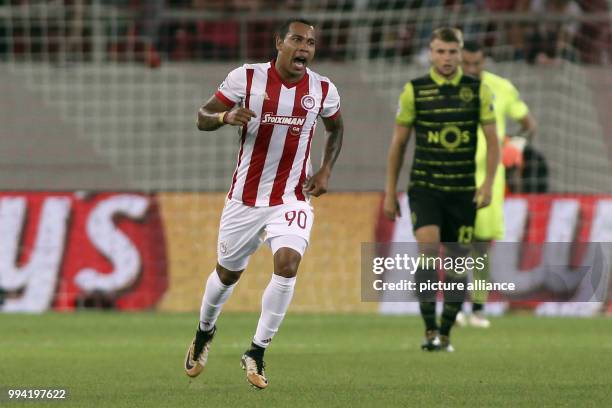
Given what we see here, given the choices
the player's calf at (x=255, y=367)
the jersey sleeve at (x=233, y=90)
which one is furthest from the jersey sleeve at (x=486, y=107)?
the player's calf at (x=255, y=367)

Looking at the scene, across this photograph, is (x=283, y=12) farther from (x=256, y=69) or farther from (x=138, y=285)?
(x=256, y=69)

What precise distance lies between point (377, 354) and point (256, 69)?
245 cm

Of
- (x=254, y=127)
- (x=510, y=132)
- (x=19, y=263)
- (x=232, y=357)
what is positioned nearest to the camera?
(x=254, y=127)

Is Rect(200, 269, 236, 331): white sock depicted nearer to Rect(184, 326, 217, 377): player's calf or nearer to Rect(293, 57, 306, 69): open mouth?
Rect(184, 326, 217, 377): player's calf

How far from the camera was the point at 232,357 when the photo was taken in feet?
28.6

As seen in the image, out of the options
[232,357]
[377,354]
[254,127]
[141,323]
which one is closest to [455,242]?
[377,354]

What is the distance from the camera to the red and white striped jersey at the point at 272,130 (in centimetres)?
712

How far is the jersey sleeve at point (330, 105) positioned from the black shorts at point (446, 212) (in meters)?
1.71

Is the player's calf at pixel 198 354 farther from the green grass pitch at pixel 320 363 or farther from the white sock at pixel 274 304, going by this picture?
the white sock at pixel 274 304

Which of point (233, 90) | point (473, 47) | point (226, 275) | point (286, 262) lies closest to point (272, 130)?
point (233, 90)

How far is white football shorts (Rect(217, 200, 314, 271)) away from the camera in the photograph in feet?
23.2

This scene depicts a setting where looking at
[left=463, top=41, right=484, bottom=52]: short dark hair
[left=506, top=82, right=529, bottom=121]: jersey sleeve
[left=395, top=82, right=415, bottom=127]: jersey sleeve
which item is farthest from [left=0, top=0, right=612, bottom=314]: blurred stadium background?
[left=395, top=82, right=415, bottom=127]: jersey sleeve

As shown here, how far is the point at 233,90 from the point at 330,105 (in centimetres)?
55

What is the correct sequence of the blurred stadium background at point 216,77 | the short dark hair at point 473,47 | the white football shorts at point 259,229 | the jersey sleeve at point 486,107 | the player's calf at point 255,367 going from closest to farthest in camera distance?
the player's calf at point 255,367 < the white football shorts at point 259,229 < the jersey sleeve at point 486,107 < the short dark hair at point 473,47 < the blurred stadium background at point 216,77
